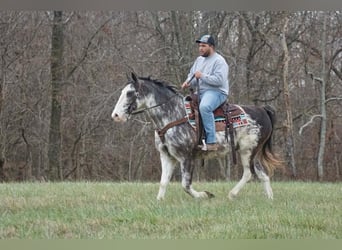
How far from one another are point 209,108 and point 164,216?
1666 millimetres

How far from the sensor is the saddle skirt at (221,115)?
5559mm

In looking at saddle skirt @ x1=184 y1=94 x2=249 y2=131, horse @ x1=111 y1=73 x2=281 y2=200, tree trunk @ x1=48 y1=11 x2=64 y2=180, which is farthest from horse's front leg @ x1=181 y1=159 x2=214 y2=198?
tree trunk @ x1=48 y1=11 x2=64 y2=180

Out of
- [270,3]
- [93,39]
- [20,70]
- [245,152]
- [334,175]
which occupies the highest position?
[93,39]

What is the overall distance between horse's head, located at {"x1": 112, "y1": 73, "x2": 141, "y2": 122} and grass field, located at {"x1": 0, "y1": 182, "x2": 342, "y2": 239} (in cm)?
84

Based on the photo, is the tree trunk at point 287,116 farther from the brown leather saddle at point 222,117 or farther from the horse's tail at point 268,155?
the brown leather saddle at point 222,117

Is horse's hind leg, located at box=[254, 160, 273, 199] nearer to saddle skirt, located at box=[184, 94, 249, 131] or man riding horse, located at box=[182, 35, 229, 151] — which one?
saddle skirt, located at box=[184, 94, 249, 131]

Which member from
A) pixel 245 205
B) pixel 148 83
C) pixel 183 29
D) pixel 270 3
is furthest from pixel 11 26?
pixel 270 3

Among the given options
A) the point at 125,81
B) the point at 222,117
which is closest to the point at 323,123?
the point at 125,81

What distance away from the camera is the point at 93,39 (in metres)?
14.2

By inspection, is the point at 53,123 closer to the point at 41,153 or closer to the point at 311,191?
the point at 41,153

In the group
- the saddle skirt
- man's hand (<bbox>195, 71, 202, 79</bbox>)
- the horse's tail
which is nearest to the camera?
man's hand (<bbox>195, 71, 202, 79</bbox>)

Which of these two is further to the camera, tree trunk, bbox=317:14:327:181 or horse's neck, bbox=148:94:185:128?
tree trunk, bbox=317:14:327:181

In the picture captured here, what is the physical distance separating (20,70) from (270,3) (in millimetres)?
13077

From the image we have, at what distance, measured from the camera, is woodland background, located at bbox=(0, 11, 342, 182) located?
13.0 metres
